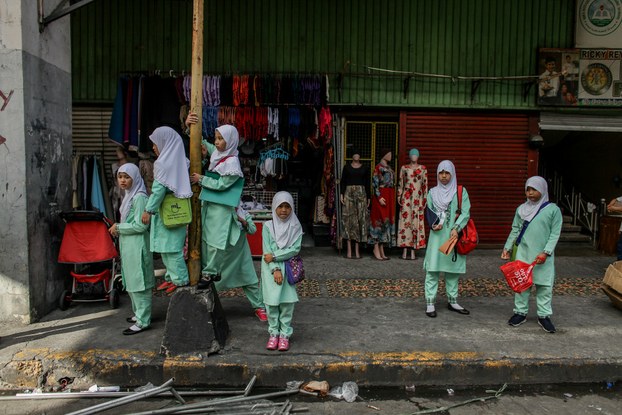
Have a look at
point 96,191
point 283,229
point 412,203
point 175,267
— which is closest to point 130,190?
point 175,267

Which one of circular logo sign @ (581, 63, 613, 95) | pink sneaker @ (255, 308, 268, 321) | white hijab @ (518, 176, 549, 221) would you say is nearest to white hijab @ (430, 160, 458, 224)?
white hijab @ (518, 176, 549, 221)

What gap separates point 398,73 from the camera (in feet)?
30.2

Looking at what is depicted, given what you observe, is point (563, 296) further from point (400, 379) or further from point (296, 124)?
point (296, 124)

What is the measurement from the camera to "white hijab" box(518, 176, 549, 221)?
5.39m

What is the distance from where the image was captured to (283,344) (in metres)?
4.80

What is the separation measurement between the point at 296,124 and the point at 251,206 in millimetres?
1584

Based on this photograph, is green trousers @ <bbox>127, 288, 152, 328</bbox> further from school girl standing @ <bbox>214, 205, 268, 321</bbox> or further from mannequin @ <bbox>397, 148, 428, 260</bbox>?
mannequin @ <bbox>397, 148, 428, 260</bbox>

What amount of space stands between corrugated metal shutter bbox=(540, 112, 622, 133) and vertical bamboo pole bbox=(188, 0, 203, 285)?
7007 millimetres

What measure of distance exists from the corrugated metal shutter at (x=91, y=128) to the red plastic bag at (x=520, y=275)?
670 centimetres

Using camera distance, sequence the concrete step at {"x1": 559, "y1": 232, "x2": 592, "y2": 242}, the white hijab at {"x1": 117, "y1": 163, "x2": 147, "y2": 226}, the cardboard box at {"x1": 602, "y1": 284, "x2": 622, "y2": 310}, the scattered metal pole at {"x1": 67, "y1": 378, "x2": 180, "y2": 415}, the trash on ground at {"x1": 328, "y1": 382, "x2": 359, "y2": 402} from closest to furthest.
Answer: the scattered metal pole at {"x1": 67, "y1": 378, "x2": 180, "y2": 415} < the trash on ground at {"x1": 328, "y1": 382, "x2": 359, "y2": 402} < the white hijab at {"x1": 117, "y1": 163, "x2": 147, "y2": 226} < the cardboard box at {"x1": 602, "y1": 284, "x2": 622, "y2": 310} < the concrete step at {"x1": 559, "y1": 232, "x2": 592, "y2": 242}

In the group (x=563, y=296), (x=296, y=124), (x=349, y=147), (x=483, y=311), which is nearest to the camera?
(x=483, y=311)

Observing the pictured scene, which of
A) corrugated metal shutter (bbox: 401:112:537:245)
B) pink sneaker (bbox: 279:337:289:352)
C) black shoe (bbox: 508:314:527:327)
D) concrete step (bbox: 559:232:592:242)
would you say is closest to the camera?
pink sneaker (bbox: 279:337:289:352)

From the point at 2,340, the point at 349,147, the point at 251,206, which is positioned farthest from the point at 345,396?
the point at 349,147

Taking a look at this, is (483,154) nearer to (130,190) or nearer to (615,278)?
(615,278)
